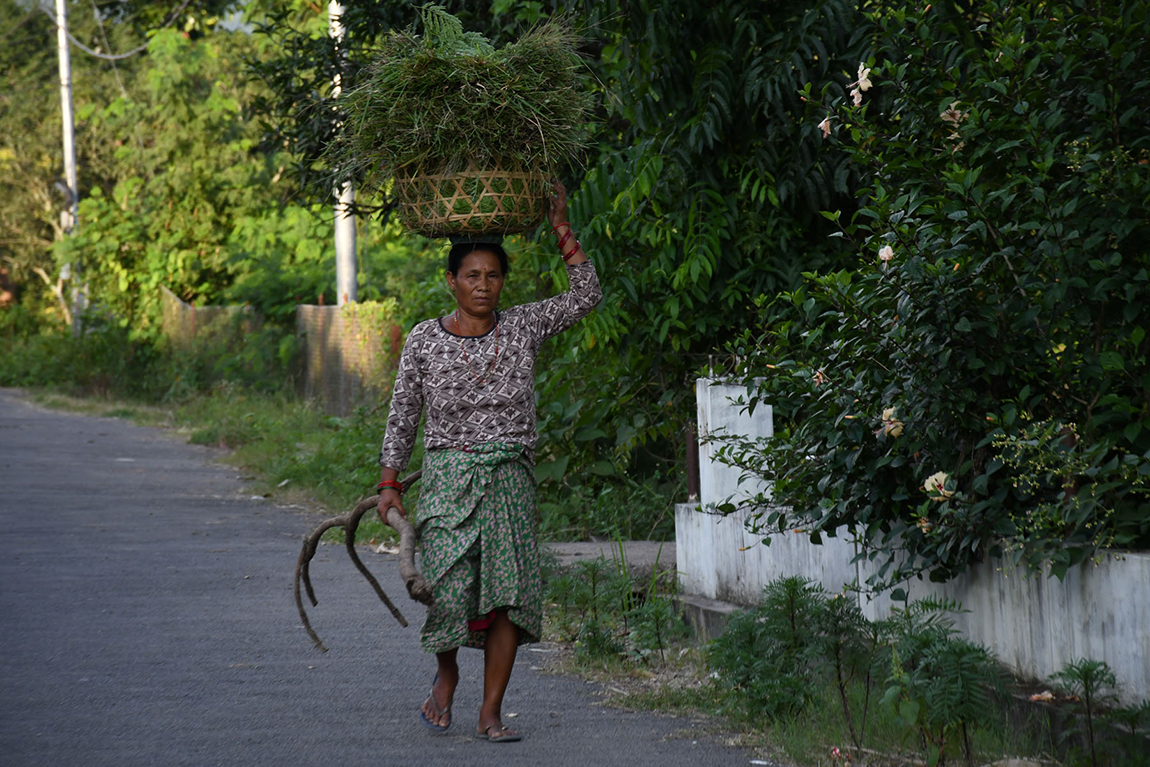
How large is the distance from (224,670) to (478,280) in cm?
227

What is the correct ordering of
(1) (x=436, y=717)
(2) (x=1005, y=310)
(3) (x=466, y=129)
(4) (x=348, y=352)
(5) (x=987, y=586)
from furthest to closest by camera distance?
(4) (x=348, y=352) → (1) (x=436, y=717) → (3) (x=466, y=129) → (5) (x=987, y=586) → (2) (x=1005, y=310)

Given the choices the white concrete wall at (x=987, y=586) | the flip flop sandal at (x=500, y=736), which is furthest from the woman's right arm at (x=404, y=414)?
the white concrete wall at (x=987, y=586)

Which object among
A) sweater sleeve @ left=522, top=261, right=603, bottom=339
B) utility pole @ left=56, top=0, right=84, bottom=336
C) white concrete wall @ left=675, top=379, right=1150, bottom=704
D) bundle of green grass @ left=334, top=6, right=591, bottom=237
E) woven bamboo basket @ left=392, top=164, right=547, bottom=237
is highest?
utility pole @ left=56, top=0, right=84, bottom=336

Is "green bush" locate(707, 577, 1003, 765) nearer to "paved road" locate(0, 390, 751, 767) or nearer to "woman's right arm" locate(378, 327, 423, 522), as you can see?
"paved road" locate(0, 390, 751, 767)

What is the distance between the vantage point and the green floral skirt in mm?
4844

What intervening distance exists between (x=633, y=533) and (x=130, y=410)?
15738 mm

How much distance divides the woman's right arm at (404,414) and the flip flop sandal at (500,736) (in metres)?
0.88

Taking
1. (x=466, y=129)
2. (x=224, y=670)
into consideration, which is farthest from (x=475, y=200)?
(x=224, y=670)

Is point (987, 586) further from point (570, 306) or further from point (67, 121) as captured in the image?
point (67, 121)

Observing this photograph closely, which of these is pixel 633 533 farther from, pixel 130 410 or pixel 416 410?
pixel 130 410

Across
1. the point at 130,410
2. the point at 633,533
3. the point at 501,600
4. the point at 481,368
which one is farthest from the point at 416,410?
the point at 130,410

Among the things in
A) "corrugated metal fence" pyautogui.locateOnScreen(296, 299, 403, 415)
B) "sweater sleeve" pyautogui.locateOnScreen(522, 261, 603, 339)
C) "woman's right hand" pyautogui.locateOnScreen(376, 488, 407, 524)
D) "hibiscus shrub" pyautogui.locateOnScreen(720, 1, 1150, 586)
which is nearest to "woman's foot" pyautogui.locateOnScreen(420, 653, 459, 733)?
"woman's right hand" pyautogui.locateOnScreen(376, 488, 407, 524)

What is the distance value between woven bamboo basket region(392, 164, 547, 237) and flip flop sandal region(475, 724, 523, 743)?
6.01 feet

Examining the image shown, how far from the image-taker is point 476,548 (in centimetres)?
490
